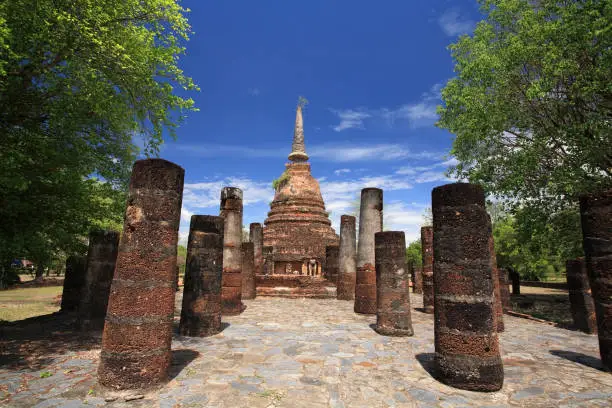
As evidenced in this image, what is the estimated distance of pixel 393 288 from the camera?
8.85 metres

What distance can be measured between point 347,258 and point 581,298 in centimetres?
751

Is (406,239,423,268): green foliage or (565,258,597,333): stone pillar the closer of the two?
(565,258,597,333): stone pillar

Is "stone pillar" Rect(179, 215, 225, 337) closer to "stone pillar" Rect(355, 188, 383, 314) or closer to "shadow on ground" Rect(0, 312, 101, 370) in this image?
"shadow on ground" Rect(0, 312, 101, 370)

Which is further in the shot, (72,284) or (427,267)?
(427,267)

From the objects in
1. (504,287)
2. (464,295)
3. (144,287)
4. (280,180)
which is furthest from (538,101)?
(280,180)

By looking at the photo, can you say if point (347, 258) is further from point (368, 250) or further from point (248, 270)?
point (248, 270)

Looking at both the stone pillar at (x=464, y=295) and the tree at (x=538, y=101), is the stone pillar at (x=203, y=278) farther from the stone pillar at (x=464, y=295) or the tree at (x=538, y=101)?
the tree at (x=538, y=101)

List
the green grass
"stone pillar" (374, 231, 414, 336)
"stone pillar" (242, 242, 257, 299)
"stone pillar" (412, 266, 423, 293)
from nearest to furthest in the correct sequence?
"stone pillar" (374, 231, 414, 336) < the green grass < "stone pillar" (242, 242, 257, 299) < "stone pillar" (412, 266, 423, 293)

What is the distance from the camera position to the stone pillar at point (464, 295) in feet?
17.0

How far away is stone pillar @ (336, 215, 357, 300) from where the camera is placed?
47.5 feet

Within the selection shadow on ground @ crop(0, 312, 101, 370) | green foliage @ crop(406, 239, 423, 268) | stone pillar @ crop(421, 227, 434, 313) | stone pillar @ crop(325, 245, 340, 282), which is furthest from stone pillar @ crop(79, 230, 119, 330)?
green foliage @ crop(406, 239, 423, 268)

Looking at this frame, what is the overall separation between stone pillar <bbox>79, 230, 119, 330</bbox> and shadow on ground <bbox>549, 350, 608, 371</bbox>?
33.4ft

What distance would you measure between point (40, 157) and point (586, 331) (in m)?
13.7

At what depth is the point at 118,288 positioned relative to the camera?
506 centimetres
